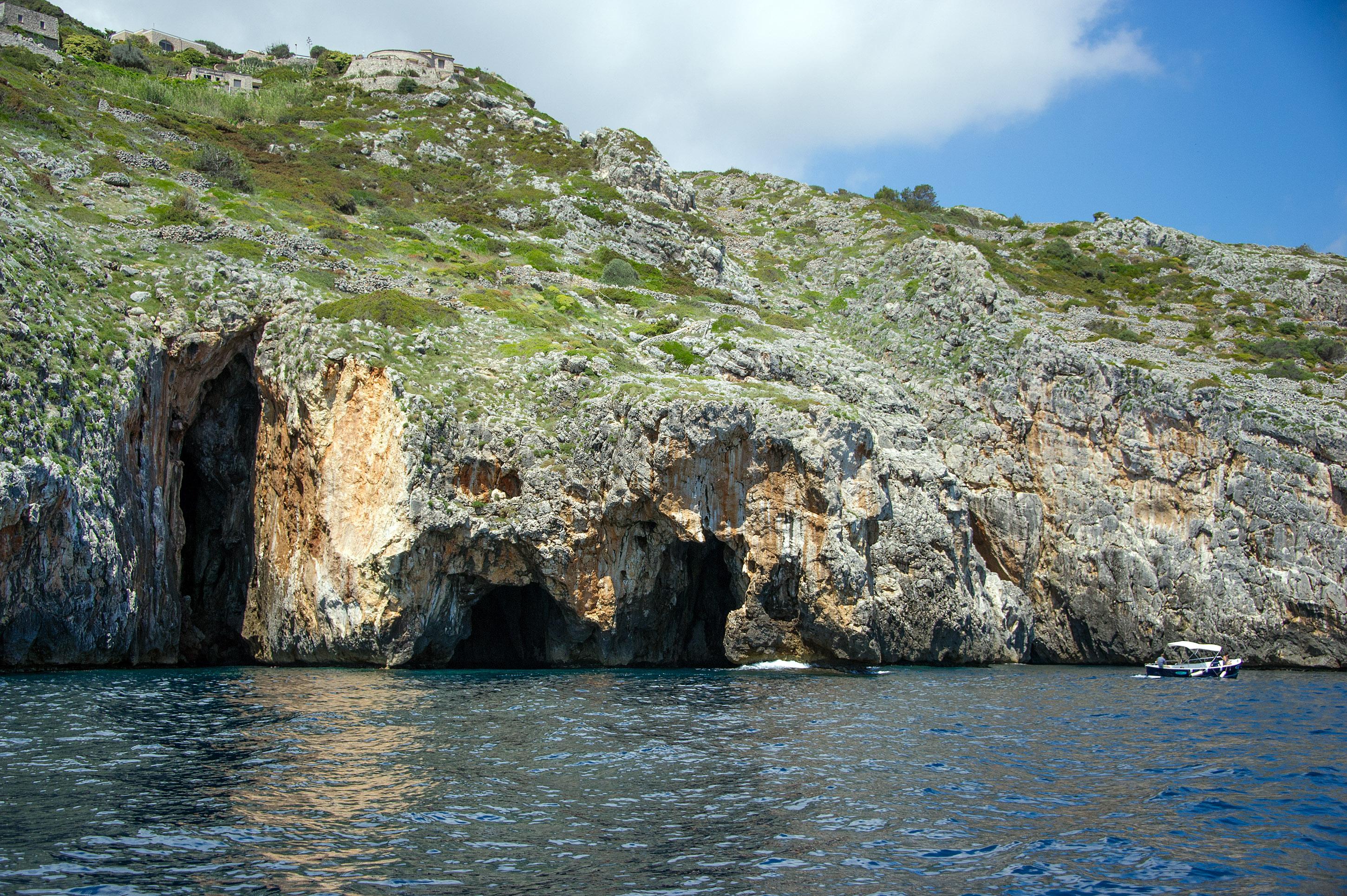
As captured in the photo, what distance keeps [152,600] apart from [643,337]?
28.3 m

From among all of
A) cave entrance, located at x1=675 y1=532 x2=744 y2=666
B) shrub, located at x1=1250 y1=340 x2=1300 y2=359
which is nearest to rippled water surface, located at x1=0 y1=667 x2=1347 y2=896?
cave entrance, located at x1=675 y1=532 x2=744 y2=666

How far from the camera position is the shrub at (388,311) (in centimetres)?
3869

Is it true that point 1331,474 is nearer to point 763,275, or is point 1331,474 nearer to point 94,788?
point 763,275

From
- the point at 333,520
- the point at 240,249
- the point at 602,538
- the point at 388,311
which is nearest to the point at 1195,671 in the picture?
the point at 602,538

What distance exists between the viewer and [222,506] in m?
40.7

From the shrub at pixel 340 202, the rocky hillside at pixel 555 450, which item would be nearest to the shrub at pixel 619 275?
the rocky hillside at pixel 555 450

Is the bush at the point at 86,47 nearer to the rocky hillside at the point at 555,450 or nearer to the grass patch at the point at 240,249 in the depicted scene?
the rocky hillside at the point at 555,450

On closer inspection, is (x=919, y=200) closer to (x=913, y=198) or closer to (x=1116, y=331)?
(x=913, y=198)

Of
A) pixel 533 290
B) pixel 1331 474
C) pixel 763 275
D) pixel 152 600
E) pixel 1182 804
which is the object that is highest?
pixel 763 275

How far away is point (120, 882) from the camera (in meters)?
9.62

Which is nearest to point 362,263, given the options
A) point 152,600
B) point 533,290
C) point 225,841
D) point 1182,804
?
point 533,290

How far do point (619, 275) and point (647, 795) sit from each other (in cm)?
5301

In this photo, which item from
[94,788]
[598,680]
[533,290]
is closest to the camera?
[94,788]

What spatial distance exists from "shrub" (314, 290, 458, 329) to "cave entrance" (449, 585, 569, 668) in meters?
13.6
